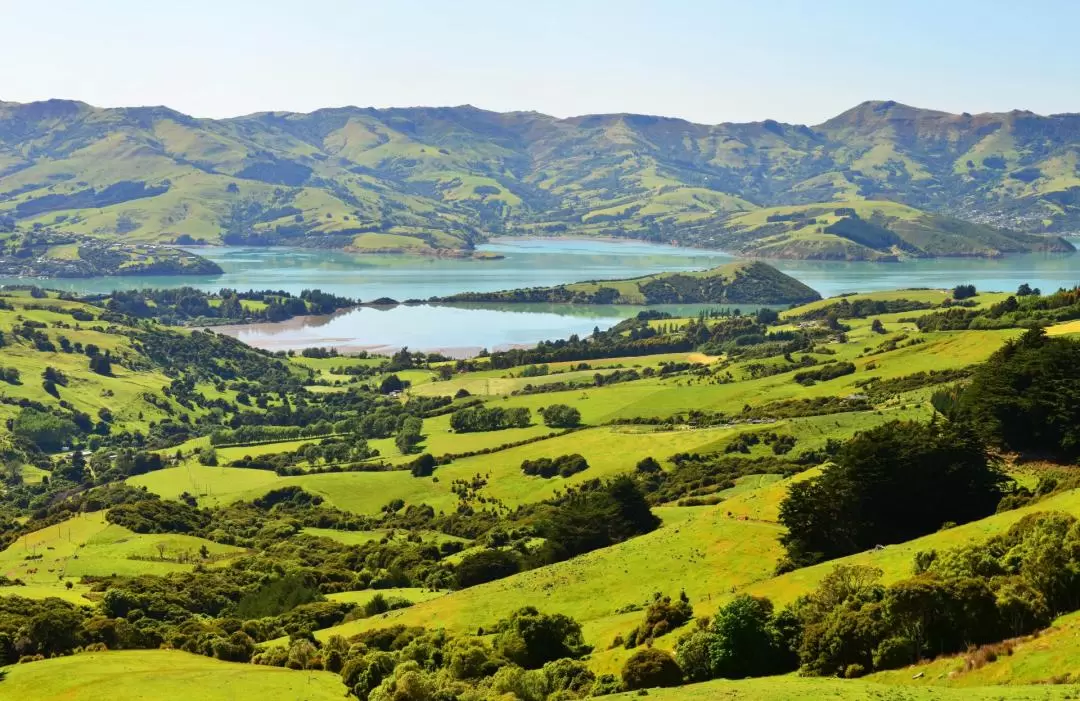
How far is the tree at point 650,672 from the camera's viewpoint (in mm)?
37562

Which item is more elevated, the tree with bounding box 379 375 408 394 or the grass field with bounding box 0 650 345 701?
the grass field with bounding box 0 650 345 701

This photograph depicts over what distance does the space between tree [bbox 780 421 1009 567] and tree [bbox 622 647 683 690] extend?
1840cm

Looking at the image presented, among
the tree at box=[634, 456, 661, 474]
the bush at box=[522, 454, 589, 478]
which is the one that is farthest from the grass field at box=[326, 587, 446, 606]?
the bush at box=[522, 454, 589, 478]

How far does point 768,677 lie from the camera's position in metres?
37.0

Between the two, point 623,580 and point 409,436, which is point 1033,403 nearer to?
point 623,580

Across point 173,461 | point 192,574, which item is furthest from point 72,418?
point 192,574

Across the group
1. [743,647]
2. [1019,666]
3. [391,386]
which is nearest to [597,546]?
[743,647]

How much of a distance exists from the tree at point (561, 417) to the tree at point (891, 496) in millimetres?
81675

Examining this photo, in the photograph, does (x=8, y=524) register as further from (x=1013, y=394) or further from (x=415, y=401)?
(x=1013, y=394)

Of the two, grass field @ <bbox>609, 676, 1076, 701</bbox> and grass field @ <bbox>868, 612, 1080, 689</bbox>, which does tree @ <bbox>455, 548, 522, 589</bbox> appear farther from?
grass field @ <bbox>868, 612, 1080, 689</bbox>

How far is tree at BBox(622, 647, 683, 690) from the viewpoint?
37562mm

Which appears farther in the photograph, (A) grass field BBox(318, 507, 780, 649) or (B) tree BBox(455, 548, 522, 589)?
(B) tree BBox(455, 548, 522, 589)

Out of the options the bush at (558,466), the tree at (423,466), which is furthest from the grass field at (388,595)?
the tree at (423,466)

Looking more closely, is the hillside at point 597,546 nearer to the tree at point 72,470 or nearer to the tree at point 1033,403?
the tree at point 1033,403
